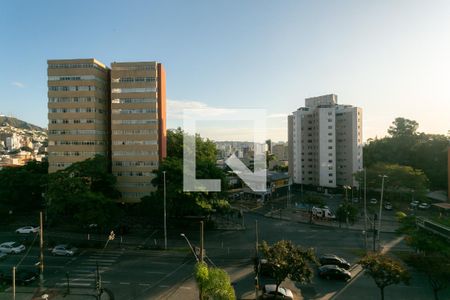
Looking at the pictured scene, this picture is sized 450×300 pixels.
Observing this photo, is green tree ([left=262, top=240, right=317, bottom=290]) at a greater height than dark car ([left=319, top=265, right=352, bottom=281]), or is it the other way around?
green tree ([left=262, top=240, right=317, bottom=290])

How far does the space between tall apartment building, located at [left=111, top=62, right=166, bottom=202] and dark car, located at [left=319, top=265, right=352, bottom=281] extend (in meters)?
24.1

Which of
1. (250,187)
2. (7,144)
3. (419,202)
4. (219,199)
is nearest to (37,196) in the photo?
(219,199)

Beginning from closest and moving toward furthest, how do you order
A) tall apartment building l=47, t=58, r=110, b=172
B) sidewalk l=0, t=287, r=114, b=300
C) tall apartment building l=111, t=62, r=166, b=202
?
sidewalk l=0, t=287, r=114, b=300 < tall apartment building l=47, t=58, r=110, b=172 < tall apartment building l=111, t=62, r=166, b=202

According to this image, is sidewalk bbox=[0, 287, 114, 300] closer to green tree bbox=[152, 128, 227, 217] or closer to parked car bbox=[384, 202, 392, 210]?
green tree bbox=[152, 128, 227, 217]

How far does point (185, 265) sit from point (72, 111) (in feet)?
83.5

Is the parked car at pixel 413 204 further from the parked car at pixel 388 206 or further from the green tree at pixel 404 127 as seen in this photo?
the green tree at pixel 404 127

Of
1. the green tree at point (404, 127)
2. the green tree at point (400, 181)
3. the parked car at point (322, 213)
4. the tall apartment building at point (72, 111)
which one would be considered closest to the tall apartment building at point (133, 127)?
the tall apartment building at point (72, 111)

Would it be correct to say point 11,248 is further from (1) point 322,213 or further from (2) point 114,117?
(1) point 322,213

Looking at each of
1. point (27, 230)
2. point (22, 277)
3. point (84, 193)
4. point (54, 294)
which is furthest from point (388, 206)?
point (27, 230)

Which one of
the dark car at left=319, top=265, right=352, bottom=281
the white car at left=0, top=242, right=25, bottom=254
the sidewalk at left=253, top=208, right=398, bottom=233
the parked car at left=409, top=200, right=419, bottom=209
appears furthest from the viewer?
the parked car at left=409, top=200, right=419, bottom=209

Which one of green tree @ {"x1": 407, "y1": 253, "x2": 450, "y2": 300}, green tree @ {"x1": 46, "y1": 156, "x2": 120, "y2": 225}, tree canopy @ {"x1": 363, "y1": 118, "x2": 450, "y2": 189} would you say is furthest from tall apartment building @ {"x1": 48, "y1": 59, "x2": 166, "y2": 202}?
tree canopy @ {"x1": 363, "y1": 118, "x2": 450, "y2": 189}

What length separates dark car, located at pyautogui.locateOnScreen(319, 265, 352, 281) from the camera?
1586 cm

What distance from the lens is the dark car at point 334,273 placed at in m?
15.9

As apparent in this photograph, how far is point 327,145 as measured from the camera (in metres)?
48.1
